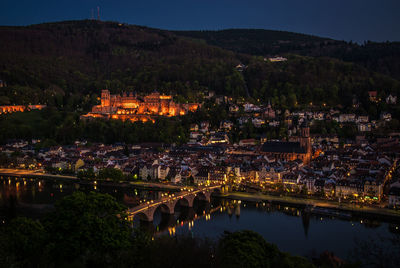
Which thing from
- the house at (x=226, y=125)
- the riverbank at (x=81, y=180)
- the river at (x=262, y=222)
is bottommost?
the river at (x=262, y=222)

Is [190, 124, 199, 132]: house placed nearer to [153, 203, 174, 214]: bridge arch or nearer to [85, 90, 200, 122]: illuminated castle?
[85, 90, 200, 122]: illuminated castle

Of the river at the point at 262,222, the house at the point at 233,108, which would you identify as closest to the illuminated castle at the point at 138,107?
the house at the point at 233,108

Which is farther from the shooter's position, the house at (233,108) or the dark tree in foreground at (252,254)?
the house at (233,108)

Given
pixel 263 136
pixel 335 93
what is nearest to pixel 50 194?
pixel 263 136

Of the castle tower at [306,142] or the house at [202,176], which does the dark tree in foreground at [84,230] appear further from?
the castle tower at [306,142]

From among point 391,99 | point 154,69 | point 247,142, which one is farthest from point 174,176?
point 154,69

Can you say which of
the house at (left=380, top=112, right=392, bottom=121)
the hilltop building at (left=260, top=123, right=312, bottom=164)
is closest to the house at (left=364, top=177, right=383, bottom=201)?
the hilltop building at (left=260, top=123, right=312, bottom=164)
